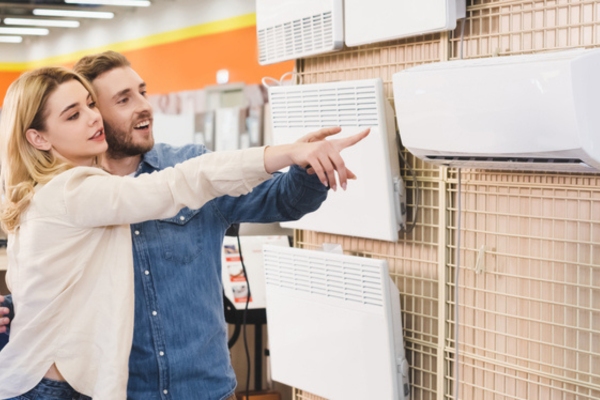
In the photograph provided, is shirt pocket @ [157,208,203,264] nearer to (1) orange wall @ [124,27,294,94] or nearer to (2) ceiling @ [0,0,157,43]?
(1) orange wall @ [124,27,294,94]

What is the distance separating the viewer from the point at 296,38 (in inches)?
110

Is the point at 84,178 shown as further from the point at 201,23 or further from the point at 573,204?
the point at 201,23

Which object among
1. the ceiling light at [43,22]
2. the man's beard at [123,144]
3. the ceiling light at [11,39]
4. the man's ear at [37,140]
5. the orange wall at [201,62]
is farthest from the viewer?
the ceiling light at [11,39]

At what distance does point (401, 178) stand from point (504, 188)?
394 mm

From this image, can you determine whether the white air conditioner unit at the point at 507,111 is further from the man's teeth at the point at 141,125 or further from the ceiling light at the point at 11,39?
the ceiling light at the point at 11,39

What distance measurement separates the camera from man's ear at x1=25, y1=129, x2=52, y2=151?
1897 mm

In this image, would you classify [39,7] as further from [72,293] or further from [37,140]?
[72,293]

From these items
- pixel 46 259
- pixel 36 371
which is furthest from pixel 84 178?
pixel 36 371

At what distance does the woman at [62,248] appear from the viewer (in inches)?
70.4

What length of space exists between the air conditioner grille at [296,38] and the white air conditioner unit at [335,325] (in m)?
0.71

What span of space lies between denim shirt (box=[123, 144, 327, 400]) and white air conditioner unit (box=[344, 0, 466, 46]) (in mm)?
617

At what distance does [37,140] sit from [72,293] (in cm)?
38

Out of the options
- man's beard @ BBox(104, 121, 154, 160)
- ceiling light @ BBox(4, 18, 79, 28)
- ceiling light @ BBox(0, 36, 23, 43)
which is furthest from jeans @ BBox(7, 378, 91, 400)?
ceiling light @ BBox(0, 36, 23, 43)

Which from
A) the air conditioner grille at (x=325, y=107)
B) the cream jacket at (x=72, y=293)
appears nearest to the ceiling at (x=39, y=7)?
the air conditioner grille at (x=325, y=107)
